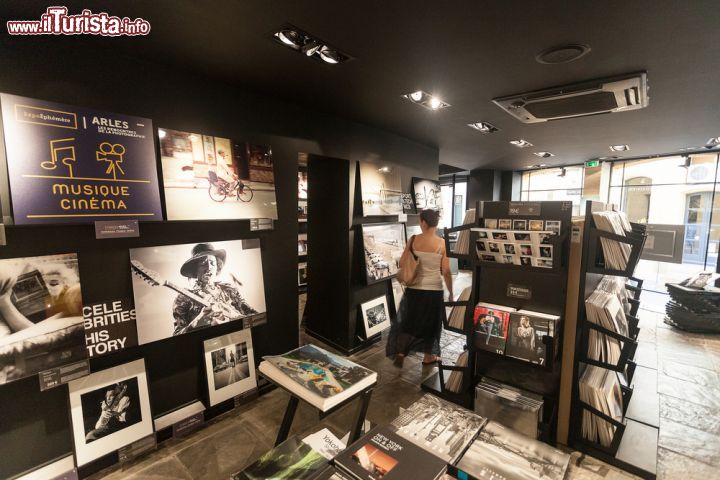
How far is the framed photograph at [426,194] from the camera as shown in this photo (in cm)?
442

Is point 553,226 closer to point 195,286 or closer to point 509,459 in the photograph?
point 509,459

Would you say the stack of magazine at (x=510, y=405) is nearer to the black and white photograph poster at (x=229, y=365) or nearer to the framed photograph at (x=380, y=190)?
the black and white photograph poster at (x=229, y=365)

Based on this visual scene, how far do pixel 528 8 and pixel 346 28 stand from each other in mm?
874

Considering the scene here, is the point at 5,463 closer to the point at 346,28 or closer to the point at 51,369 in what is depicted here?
the point at 51,369

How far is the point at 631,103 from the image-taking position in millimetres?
2480

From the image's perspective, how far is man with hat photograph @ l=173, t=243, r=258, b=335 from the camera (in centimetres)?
219

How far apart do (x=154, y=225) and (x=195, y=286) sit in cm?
51

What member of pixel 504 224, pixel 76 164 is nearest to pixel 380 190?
pixel 504 224

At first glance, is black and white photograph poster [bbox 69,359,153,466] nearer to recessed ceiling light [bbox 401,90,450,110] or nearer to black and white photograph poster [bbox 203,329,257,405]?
black and white photograph poster [bbox 203,329,257,405]

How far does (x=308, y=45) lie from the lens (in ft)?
5.79

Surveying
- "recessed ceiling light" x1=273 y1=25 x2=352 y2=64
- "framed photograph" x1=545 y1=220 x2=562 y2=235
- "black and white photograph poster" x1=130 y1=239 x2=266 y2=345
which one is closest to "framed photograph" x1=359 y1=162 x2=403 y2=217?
"black and white photograph poster" x1=130 y1=239 x2=266 y2=345

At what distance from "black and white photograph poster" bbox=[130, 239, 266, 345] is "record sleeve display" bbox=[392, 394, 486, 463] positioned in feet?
5.55

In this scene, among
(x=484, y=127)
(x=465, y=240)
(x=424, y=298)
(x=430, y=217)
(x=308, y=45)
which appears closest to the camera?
(x=308, y=45)

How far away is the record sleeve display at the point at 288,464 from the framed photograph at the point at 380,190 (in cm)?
262
